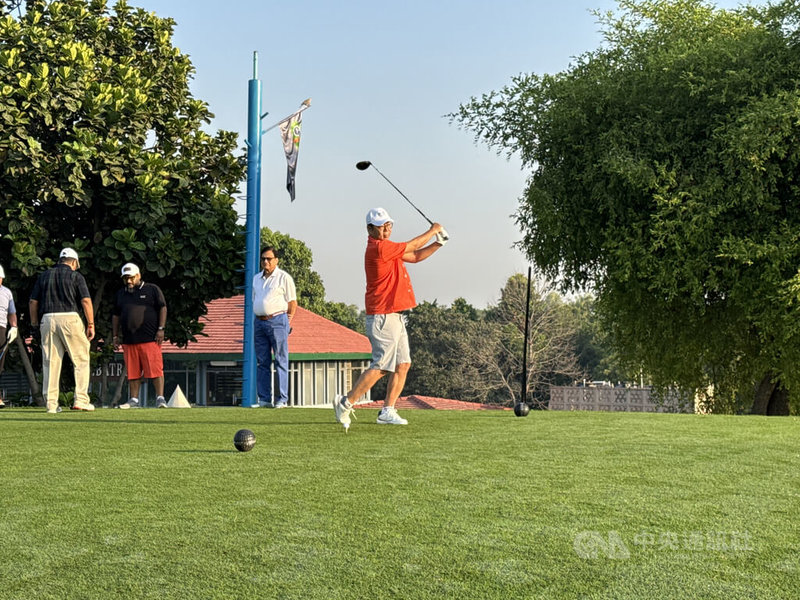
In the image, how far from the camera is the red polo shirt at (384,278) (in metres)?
9.12

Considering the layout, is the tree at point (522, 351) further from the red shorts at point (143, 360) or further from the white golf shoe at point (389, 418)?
the white golf shoe at point (389, 418)

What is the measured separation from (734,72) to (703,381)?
9.46m

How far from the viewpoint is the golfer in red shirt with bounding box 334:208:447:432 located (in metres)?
9.11

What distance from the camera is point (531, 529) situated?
4.34m

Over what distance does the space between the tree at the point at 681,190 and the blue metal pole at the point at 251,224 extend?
771 centimetres

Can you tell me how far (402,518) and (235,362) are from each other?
3673 centimetres

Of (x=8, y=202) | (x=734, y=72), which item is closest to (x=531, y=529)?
(x=8, y=202)

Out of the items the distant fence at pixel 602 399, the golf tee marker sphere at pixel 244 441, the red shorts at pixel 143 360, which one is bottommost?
the distant fence at pixel 602 399

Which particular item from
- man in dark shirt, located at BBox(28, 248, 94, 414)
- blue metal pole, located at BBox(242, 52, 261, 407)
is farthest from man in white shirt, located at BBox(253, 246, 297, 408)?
blue metal pole, located at BBox(242, 52, 261, 407)

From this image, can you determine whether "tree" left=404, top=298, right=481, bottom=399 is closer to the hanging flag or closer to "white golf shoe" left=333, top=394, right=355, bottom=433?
the hanging flag

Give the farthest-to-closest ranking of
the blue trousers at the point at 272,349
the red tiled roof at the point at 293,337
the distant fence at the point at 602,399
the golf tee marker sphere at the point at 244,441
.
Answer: the red tiled roof at the point at 293,337
the distant fence at the point at 602,399
the blue trousers at the point at 272,349
the golf tee marker sphere at the point at 244,441

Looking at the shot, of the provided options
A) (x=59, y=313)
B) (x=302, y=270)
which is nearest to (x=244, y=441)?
(x=59, y=313)

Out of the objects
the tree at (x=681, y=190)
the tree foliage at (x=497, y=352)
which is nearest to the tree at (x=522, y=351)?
the tree foliage at (x=497, y=352)

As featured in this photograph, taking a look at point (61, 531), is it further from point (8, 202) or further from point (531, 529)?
point (8, 202)
